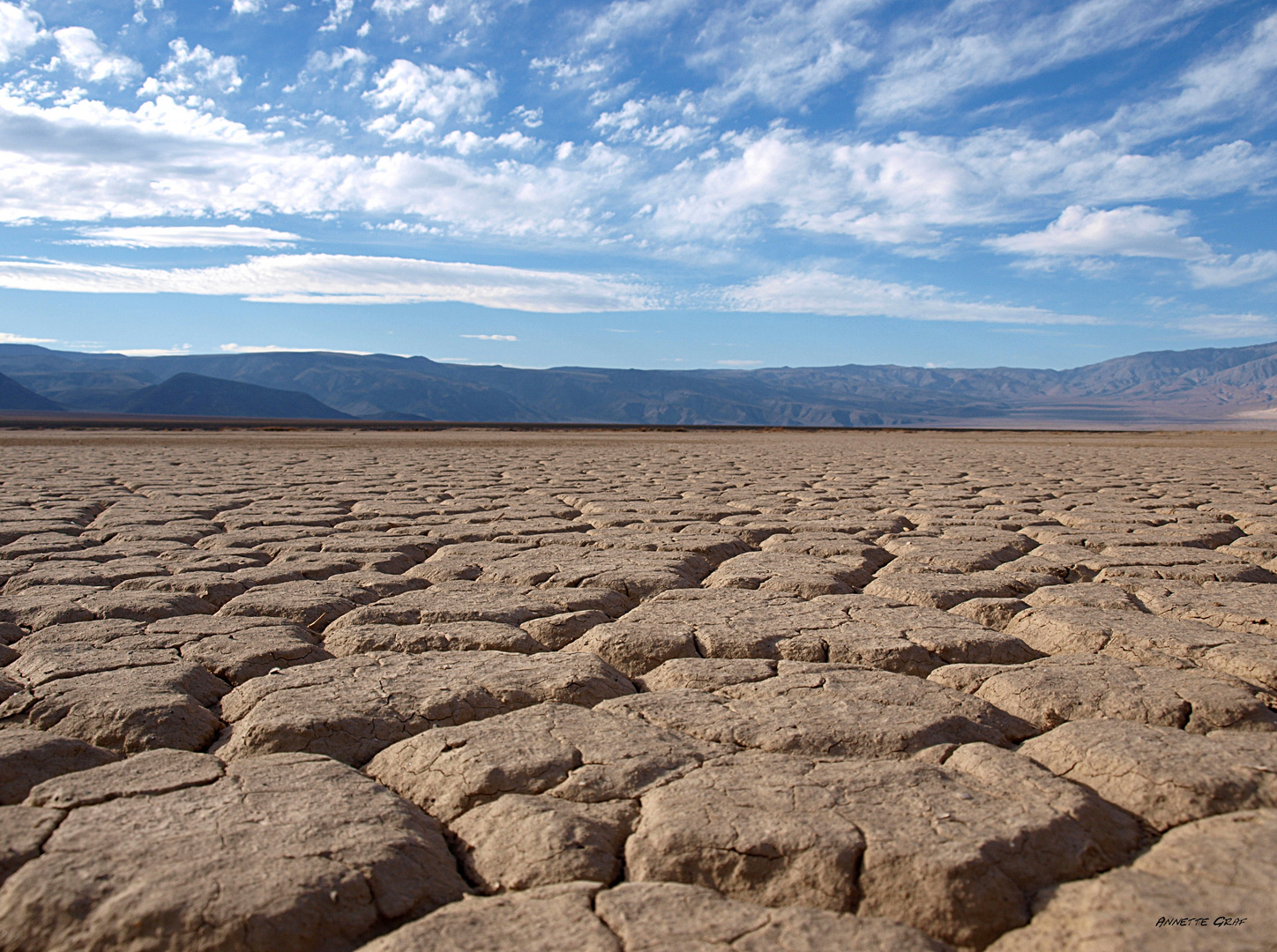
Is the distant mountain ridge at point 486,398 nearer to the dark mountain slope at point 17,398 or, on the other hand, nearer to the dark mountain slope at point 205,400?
the dark mountain slope at point 205,400

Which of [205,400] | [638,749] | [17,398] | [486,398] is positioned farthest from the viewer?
[486,398]

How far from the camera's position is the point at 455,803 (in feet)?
3.92

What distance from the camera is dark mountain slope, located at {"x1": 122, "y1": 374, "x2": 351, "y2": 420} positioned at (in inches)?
4188

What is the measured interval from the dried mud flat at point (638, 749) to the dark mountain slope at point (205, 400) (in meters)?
112

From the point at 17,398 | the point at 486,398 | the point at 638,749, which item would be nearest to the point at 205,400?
the point at 17,398

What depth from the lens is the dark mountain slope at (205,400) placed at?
106375 mm

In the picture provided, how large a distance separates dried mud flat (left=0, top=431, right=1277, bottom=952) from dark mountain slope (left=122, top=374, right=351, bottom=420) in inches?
4392

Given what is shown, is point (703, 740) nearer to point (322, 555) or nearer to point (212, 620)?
point (212, 620)

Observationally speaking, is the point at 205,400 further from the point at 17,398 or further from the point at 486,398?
the point at 486,398

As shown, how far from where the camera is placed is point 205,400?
109 metres

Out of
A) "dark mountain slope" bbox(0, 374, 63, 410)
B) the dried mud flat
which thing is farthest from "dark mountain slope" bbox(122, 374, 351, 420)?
the dried mud flat

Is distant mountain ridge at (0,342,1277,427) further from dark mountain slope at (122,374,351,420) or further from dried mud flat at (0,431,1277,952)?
dried mud flat at (0,431,1277,952)

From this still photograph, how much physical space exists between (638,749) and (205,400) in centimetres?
12185

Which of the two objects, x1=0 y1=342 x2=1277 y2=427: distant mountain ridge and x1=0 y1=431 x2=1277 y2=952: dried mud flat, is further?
x1=0 y1=342 x2=1277 y2=427: distant mountain ridge
